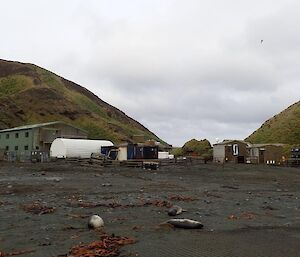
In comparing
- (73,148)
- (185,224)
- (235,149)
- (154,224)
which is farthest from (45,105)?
(185,224)

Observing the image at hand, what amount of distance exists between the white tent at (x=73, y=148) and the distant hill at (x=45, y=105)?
1653 inches

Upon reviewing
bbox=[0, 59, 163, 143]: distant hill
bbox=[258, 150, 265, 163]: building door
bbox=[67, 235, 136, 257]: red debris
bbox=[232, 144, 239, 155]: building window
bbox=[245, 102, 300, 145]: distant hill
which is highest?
bbox=[0, 59, 163, 143]: distant hill

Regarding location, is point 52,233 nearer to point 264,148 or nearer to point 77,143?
point 77,143

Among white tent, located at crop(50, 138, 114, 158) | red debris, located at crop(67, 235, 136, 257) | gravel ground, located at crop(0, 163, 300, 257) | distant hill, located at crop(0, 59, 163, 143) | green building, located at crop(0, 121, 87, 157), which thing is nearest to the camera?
red debris, located at crop(67, 235, 136, 257)

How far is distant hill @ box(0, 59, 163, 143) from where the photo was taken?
12362cm

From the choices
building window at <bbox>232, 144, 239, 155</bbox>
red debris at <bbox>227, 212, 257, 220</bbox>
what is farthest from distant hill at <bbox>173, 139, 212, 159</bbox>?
red debris at <bbox>227, 212, 257, 220</bbox>

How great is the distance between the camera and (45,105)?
443ft

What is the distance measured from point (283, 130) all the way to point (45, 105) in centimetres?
7650

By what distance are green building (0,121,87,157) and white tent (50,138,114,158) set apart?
6604 mm

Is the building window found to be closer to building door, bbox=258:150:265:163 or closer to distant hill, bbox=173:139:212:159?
building door, bbox=258:150:265:163

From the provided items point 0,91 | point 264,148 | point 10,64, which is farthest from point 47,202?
point 10,64

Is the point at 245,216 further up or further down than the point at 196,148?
further down

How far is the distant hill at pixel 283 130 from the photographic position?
11528cm

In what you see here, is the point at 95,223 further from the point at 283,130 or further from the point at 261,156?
the point at 283,130
